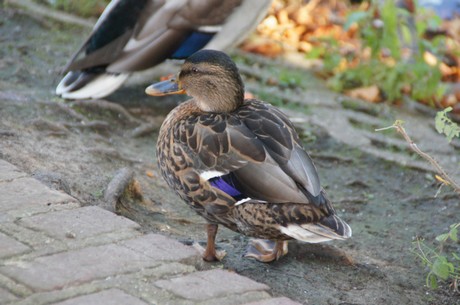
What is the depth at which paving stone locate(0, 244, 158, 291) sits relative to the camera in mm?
2719

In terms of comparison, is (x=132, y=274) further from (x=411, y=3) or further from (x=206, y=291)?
(x=411, y=3)

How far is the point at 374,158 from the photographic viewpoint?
5.26 meters

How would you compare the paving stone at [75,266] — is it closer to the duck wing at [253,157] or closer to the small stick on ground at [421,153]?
the duck wing at [253,157]

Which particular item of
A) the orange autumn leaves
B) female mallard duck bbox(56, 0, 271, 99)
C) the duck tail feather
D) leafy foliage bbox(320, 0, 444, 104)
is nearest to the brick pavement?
the duck tail feather

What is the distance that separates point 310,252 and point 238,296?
998 mm

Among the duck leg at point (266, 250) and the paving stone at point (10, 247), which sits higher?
the paving stone at point (10, 247)

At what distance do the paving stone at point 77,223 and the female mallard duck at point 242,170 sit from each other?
0.36m

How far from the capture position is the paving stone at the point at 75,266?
272cm

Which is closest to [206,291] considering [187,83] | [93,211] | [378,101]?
[93,211]

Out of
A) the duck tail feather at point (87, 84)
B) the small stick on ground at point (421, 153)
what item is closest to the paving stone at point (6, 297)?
the small stick on ground at point (421, 153)

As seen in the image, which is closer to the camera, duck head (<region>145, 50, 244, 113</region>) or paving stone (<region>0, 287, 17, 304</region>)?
paving stone (<region>0, 287, 17, 304</region>)

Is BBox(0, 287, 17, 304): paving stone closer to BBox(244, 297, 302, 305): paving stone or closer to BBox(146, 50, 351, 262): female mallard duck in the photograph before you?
BBox(244, 297, 302, 305): paving stone

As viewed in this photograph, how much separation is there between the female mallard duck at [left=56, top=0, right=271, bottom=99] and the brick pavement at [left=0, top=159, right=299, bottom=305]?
6.39 ft

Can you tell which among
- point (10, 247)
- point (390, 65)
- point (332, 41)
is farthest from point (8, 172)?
point (390, 65)
